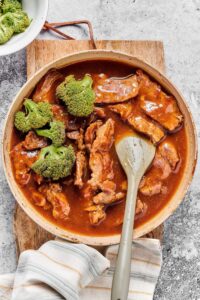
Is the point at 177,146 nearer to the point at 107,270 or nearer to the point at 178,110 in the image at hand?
the point at 178,110

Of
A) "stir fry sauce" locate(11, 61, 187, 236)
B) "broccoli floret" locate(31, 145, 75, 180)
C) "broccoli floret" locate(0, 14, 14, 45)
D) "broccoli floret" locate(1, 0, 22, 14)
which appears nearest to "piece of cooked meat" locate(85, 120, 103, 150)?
"stir fry sauce" locate(11, 61, 187, 236)

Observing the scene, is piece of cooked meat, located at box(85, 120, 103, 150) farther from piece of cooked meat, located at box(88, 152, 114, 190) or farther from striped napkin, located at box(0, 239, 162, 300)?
striped napkin, located at box(0, 239, 162, 300)

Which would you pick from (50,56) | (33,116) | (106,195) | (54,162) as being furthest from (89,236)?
(50,56)

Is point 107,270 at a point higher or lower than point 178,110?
lower

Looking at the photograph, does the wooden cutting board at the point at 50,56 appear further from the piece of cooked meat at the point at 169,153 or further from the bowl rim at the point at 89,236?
the piece of cooked meat at the point at 169,153

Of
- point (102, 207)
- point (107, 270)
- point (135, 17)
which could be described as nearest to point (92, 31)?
point (135, 17)

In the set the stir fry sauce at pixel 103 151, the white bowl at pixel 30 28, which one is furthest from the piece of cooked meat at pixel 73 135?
the white bowl at pixel 30 28
